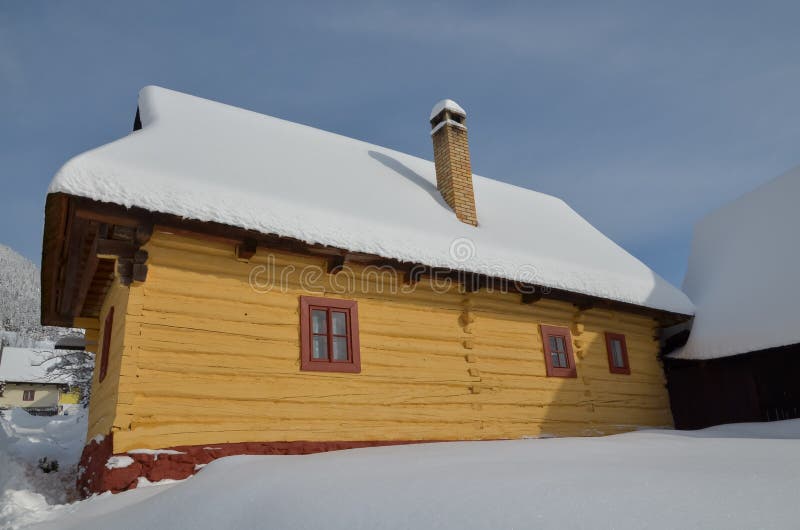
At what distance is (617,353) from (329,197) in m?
6.20

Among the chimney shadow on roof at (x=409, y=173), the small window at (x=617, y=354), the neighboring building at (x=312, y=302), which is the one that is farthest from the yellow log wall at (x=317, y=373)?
the chimney shadow on roof at (x=409, y=173)

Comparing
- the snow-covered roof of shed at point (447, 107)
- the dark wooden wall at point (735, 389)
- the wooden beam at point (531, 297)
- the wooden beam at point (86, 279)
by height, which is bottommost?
the dark wooden wall at point (735, 389)

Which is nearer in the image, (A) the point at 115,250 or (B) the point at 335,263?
(A) the point at 115,250

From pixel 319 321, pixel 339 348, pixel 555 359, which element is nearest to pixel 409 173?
pixel 555 359

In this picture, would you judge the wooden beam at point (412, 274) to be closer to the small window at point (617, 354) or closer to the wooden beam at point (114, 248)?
the wooden beam at point (114, 248)

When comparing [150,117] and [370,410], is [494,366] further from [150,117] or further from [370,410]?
[150,117]

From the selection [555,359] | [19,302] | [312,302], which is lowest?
[555,359]

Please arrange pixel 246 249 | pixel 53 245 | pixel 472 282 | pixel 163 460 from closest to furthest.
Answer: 1. pixel 163 460
2. pixel 246 249
3. pixel 53 245
4. pixel 472 282

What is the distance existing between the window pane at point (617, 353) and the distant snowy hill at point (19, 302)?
5828 centimetres

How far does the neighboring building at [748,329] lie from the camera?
34.9 feet

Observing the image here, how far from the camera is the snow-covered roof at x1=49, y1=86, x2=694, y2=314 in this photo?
679 cm

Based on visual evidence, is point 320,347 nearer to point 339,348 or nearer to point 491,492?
point 339,348

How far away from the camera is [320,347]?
7.80 meters

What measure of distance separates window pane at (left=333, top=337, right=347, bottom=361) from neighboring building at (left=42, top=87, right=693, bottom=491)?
0.09 feet
